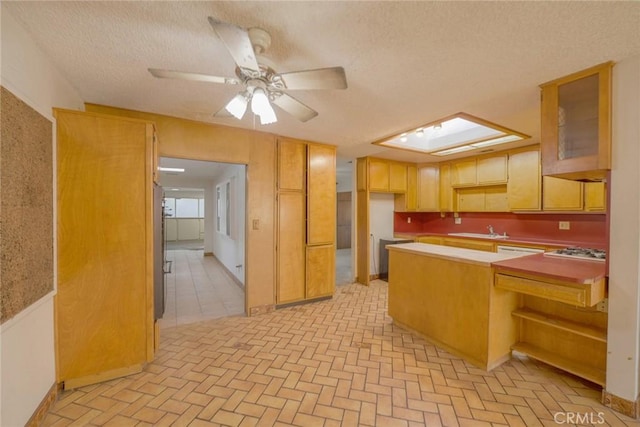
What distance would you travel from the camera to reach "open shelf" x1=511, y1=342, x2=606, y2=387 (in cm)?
189

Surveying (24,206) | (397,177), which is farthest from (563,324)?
(24,206)

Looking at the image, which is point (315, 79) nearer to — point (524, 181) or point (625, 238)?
point (625, 238)

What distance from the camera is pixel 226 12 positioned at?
4.53 ft

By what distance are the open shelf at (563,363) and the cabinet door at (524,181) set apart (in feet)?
8.64

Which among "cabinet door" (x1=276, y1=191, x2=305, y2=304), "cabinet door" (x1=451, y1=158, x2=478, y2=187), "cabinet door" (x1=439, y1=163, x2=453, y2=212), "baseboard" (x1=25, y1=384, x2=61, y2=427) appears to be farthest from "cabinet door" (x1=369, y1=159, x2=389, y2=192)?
"baseboard" (x1=25, y1=384, x2=61, y2=427)

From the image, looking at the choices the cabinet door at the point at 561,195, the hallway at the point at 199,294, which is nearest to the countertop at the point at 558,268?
the cabinet door at the point at 561,195

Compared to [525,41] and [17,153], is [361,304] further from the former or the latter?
[17,153]

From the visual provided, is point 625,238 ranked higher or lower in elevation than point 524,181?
lower

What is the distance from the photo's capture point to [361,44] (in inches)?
63.5

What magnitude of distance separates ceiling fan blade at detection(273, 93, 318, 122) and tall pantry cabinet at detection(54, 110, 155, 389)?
118cm

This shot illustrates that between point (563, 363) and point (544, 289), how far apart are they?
74 cm

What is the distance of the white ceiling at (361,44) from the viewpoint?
1351 millimetres

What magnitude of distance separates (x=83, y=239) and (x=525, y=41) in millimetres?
3331

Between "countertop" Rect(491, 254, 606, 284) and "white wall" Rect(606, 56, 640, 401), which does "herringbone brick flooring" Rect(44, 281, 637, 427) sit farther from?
"countertop" Rect(491, 254, 606, 284)
